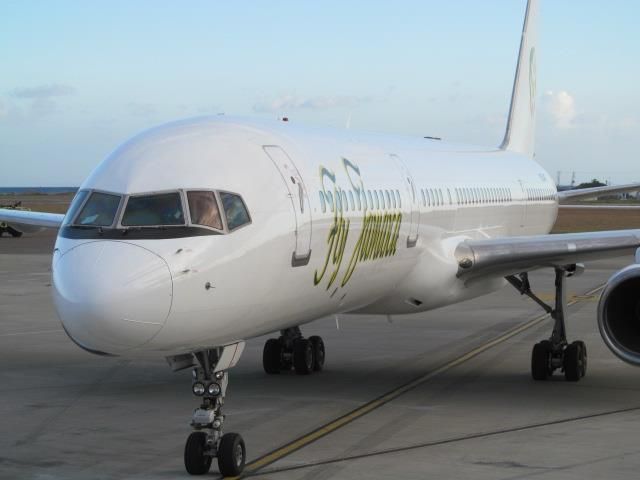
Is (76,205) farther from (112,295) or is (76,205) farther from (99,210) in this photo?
(112,295)

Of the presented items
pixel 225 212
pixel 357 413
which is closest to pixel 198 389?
pixel 225 212

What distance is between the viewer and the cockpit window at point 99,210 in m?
10.4

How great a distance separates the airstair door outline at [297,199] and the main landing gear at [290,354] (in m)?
5.62

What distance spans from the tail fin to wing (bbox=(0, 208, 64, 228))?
1180 centimetres

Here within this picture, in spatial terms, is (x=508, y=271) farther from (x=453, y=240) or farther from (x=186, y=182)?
(x=186, y=182)

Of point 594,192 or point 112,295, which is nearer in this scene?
point 112,295

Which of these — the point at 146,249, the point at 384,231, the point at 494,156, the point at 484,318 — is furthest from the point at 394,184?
the point at 484,318

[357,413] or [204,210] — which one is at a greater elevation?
[204,210]

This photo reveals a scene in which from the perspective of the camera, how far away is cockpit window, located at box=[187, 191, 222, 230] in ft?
34.4

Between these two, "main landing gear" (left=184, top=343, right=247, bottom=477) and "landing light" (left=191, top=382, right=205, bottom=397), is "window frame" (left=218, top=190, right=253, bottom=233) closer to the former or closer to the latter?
"main landing gear" (left=184, top=343, right=247, bottom=477)

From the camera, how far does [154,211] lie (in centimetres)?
1041

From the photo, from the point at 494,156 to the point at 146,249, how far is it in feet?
51.0

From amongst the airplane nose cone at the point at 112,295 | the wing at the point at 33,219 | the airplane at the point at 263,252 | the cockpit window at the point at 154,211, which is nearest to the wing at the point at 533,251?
the airplane at the point at 263,252

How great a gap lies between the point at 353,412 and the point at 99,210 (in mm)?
5320
